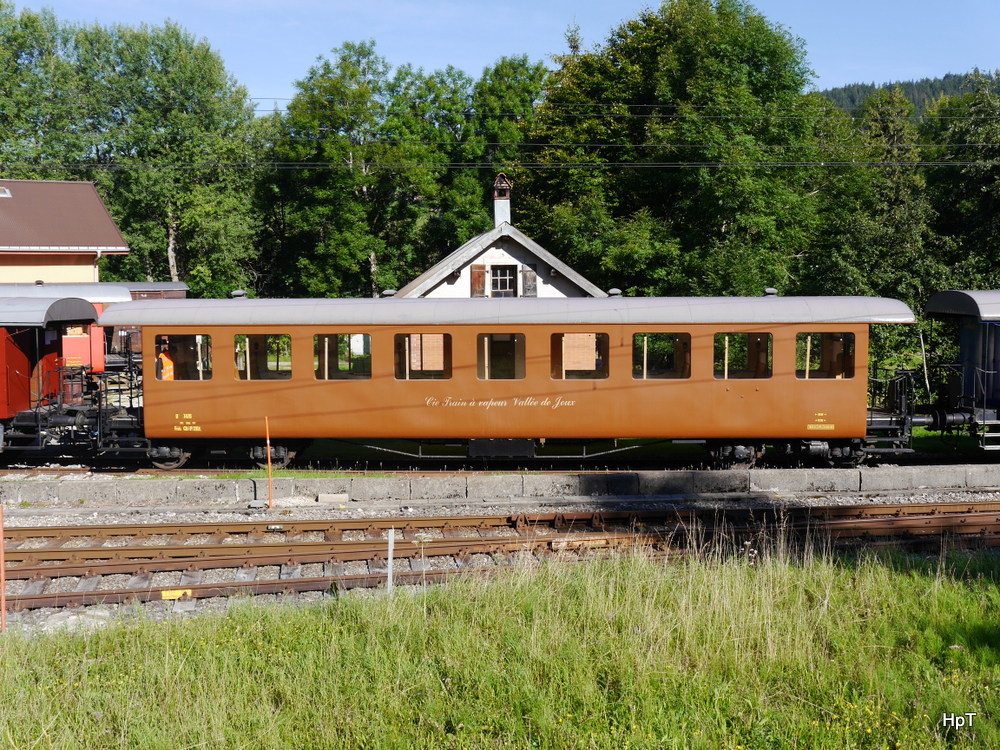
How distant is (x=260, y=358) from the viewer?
15.6 meters

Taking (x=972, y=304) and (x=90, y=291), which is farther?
(x=90, y=291)

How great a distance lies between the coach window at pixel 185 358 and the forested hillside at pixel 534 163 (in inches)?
764

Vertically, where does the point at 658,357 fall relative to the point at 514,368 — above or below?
above

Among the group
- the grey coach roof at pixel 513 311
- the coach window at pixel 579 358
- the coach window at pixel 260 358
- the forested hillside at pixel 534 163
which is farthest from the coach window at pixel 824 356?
the forested hillside at pixel 534 163

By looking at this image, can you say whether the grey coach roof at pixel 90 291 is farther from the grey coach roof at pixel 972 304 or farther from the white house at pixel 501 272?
the grey coach roof at pixel 972 304

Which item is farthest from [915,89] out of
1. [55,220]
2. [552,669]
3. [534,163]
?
[552,669]

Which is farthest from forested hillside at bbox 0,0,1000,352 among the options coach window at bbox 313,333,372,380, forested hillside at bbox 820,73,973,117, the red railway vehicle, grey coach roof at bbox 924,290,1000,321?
forested hillside at bbox 820,73,973,117

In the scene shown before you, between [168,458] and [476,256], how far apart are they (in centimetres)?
1563

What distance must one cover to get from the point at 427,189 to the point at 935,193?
22286 mm

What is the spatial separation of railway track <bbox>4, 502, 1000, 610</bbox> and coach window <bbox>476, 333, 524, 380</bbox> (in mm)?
3460

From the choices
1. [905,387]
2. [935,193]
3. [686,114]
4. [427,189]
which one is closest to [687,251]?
[686,114]

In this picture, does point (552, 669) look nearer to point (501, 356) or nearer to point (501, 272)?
point (501, 356)

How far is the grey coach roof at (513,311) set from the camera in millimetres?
15086

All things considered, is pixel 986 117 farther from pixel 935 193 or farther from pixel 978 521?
pixel 978 521
